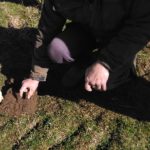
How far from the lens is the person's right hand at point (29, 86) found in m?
4.06

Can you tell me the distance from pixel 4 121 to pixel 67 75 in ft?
2.37

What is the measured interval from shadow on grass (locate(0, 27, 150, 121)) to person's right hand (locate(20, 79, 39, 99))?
0.23 m

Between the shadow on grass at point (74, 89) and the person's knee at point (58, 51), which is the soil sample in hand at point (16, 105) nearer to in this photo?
the shadow on grass at point (74, 89)

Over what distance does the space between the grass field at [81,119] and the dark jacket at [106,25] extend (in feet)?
1.15

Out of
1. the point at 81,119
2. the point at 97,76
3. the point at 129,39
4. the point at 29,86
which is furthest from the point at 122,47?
the point at 29,86

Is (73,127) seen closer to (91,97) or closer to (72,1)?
(91,97)

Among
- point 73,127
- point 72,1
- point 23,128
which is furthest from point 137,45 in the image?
point 23,128

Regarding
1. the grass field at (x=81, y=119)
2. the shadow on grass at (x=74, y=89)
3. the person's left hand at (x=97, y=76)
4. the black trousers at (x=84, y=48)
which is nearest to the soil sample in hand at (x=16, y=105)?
the grass field at (x=81, y=119)

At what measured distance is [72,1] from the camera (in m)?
3.71

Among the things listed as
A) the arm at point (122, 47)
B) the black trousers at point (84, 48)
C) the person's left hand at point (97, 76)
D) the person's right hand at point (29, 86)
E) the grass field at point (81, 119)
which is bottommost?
the grass field at point (81, 119)

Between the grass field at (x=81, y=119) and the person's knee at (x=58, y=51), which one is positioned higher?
the person's knee at (x=58, y=51)

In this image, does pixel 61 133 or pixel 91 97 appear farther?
pixel 91 97

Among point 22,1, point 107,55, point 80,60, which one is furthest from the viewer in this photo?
point 22,1

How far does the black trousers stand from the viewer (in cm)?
408
